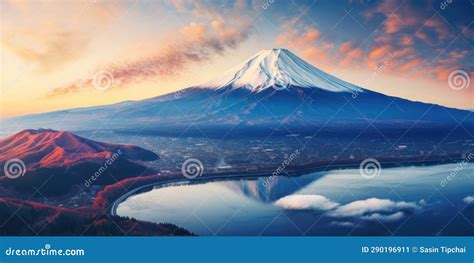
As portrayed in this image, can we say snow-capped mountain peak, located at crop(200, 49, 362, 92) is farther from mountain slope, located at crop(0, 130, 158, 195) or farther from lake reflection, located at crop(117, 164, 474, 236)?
mountain slope, located at crop(0, 130, 158, 195)

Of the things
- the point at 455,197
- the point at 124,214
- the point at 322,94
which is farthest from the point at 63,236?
the point at 455,197

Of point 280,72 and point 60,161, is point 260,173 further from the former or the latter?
point 60,161

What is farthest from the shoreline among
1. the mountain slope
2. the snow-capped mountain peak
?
the snow-capped mountain peak

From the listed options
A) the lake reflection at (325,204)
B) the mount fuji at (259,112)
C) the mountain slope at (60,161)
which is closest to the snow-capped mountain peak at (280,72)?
the mount fuji at (259,112)

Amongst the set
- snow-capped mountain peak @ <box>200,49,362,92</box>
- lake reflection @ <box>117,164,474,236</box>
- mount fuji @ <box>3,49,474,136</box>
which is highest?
snow-capped mountain peak @ <box>200,49,362,92</box>

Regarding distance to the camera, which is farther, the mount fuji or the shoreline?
the mount fuji
